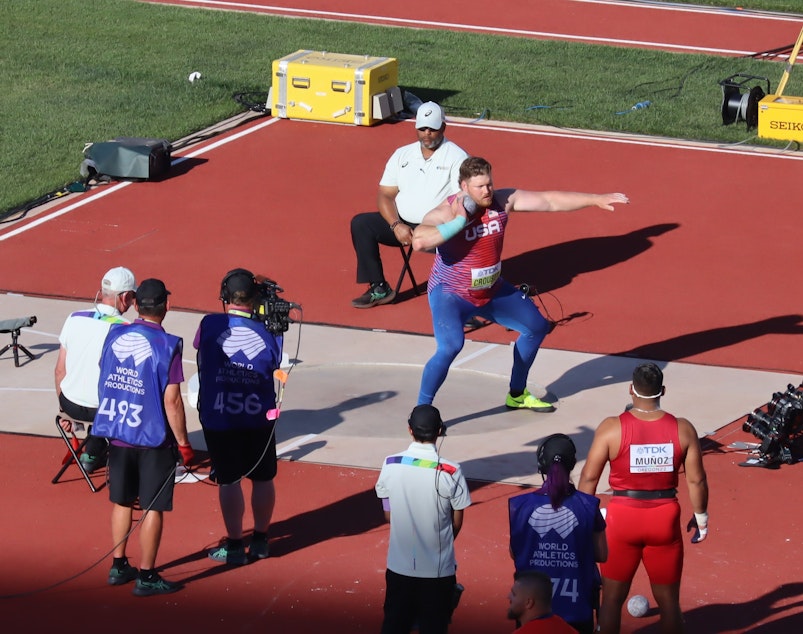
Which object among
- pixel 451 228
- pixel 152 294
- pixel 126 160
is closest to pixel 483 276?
pixel 451 228

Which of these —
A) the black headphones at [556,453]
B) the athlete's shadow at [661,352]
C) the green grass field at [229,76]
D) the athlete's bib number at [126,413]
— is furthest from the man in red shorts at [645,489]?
the green grass field at [229,76]

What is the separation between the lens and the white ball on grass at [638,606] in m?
8.29

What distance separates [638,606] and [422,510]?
186cm

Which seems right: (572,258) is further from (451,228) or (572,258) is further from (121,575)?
(121,575)

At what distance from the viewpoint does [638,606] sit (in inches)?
326

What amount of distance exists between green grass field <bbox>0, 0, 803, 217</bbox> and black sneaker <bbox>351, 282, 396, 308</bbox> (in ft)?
17.4

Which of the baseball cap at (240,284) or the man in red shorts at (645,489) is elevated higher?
the baseball cap at (240,284)

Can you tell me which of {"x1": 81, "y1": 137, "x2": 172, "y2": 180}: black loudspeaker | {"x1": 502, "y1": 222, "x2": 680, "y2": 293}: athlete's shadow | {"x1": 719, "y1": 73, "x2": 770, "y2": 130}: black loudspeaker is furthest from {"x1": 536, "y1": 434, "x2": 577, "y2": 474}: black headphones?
{"x1": 719, "y1": 73, "x2": 770, "y2": 130}: black loudspeaker

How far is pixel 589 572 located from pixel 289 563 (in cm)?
267

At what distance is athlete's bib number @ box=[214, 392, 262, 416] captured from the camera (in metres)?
8.55

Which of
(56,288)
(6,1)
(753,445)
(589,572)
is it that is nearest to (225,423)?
(589,572)

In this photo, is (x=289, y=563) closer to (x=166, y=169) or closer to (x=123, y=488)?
(x=123, y=488)

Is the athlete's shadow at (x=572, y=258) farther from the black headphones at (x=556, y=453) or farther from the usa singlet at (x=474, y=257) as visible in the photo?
the black headphones at (x=556, y=453)

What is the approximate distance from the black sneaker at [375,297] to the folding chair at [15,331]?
10.8 feet
